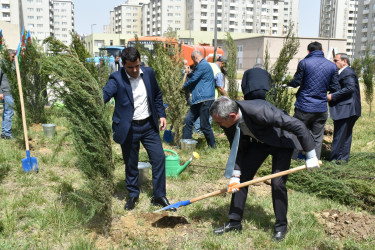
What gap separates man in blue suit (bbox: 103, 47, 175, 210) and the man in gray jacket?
4.29 metres

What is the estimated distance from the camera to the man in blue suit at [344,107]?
5309 millimetres

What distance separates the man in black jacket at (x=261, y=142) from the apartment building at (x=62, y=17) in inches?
4821

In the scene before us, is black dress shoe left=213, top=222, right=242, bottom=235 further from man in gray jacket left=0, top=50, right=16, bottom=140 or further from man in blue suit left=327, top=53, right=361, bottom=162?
man in gray jacket left=0, top=50, right=16, bottom=140

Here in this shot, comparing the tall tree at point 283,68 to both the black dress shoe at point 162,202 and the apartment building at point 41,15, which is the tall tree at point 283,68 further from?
the apartment building at point 41,15

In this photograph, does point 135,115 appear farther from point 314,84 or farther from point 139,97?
point 314,84

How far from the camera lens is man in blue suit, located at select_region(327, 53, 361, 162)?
17.4 ft

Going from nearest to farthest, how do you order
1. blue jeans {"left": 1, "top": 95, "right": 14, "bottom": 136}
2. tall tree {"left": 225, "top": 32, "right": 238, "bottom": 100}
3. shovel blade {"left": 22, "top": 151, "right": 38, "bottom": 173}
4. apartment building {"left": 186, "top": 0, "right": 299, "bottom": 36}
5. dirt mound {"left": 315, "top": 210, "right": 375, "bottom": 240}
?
dirt mound {"left": 315, "top": 210, "right": 375, "bottom": 240}, shovel blade {"left": 22, "top": 151, "right": 38, "bottom": 173}, blue jeans {"left": 1, "top": 95, "right": 14, "bottom": 136}, tall tree {"left": 225, "top": 32, "right": 238, "bottom": 100}, apartment building {"left": 186, "top": 0, "right": 299, "bottom": 36}

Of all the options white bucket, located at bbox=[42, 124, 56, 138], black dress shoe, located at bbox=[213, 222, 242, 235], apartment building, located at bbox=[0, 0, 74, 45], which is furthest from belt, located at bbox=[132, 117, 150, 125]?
apartment building, located at bbox=[0, 0, 74, 45]

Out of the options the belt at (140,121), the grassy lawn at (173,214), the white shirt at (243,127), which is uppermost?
the white shirt at (243,127)

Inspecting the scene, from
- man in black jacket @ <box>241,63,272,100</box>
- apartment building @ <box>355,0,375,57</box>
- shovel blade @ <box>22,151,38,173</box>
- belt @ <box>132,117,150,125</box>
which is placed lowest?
shovel blade @ <box>22,151,38,173</box>

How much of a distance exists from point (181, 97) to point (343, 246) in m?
4.56

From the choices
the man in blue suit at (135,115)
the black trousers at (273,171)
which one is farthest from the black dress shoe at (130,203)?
the black trousers at (273,171)

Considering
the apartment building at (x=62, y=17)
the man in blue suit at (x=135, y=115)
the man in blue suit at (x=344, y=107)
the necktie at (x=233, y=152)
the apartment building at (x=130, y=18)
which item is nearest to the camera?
the necktie at (x=233, y=152)

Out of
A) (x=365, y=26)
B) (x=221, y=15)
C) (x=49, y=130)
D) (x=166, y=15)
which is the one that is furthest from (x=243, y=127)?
(x=365, y=26)
